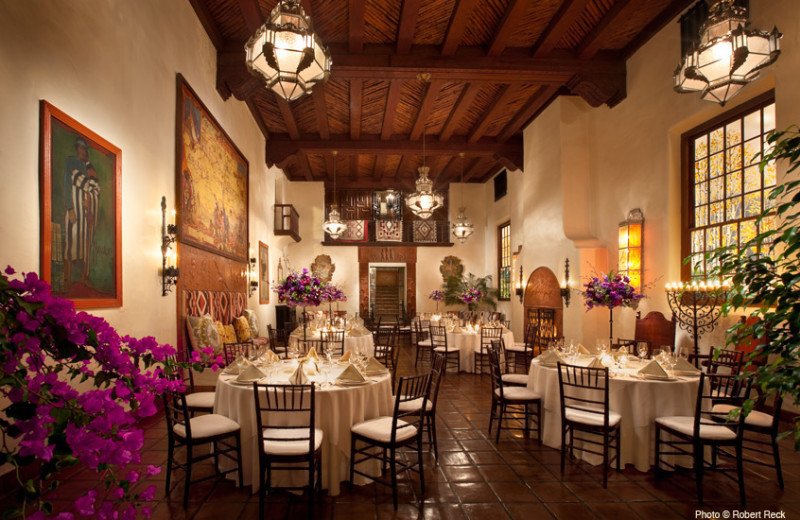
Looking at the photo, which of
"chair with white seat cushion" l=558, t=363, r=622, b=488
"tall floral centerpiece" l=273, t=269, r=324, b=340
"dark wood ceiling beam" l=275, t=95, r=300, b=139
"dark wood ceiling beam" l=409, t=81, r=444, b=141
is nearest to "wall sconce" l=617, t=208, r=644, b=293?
"chair with white seat cushion" l=558, t=363, r=622, b=488

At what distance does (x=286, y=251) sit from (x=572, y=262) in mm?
10181

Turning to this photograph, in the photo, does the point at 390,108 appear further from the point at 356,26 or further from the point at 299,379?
the point at 299,379

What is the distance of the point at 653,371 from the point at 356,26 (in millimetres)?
6232

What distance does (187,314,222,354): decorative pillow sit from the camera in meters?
6.56

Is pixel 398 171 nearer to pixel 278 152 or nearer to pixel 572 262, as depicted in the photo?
pixel 278 152

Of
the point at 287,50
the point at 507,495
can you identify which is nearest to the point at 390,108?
the point at 287,50

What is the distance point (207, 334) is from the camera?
682cm

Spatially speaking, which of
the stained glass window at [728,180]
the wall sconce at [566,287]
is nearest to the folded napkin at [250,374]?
the stained glass window at [728,180]

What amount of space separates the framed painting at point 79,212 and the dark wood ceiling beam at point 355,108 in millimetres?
5189

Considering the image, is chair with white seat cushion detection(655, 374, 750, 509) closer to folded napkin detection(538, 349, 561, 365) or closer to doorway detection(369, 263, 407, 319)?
folded napkin detection(538, 349, 561, 365)

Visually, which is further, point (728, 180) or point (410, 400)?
point (728, 180)

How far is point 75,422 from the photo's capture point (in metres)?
1.08

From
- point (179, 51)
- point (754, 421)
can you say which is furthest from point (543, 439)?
point (179, 51)

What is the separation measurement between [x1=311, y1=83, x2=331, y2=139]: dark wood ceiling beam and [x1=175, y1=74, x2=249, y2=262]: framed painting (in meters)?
1.94
